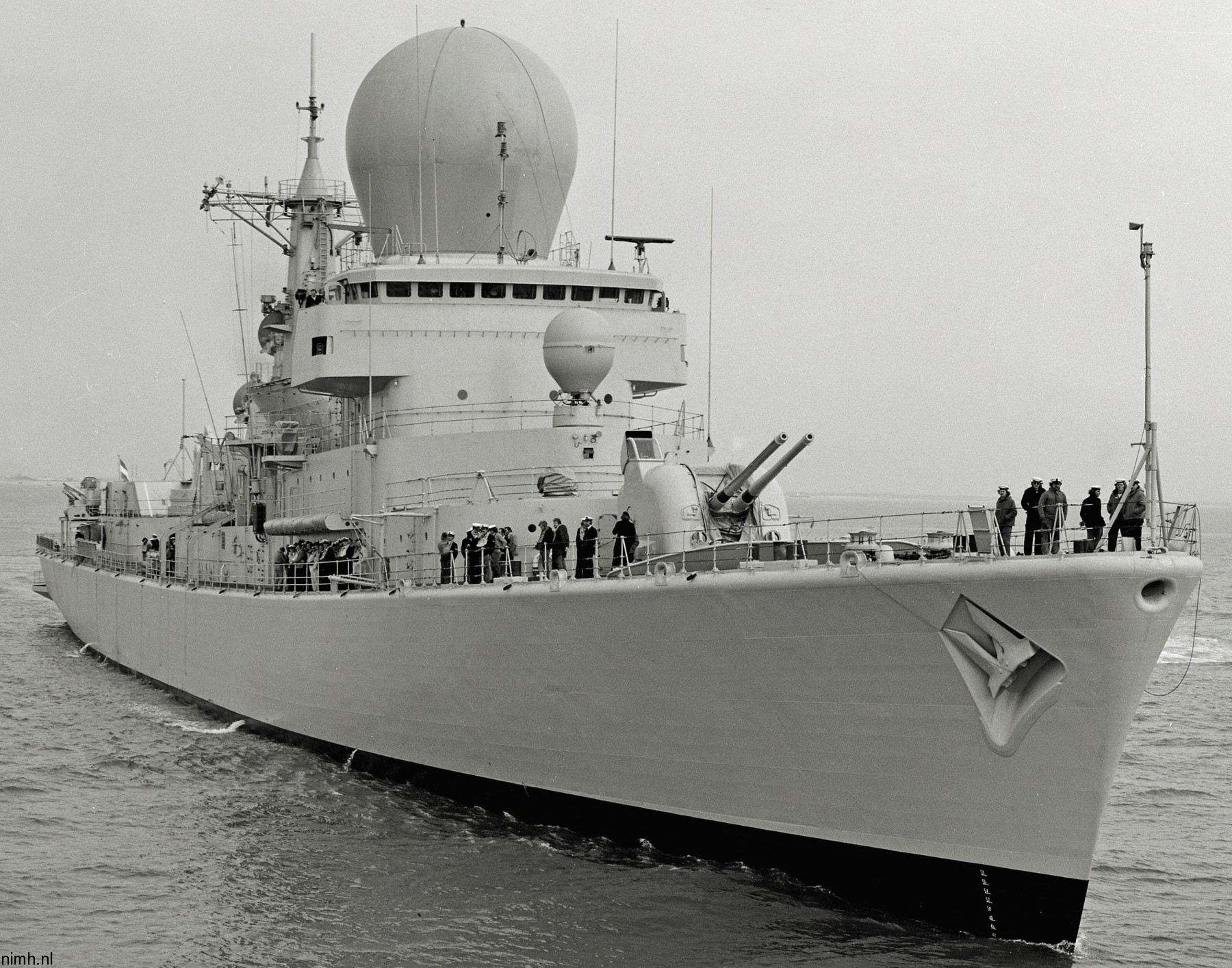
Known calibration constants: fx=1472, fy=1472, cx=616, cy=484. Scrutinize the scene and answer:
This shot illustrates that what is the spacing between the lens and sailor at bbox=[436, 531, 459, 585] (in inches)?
642

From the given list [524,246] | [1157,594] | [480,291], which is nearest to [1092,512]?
[1157,594]

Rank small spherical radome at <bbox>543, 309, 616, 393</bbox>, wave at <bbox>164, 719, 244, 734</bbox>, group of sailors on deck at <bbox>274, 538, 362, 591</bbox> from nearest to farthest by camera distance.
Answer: small spherical radome at <bbox>543, 309, 616, 393</bbox> → group of sailors on deck at <bbox>274, 538, 362, 591</bbox> → wave at <bbox>164, 719, 244, 734</bbox>

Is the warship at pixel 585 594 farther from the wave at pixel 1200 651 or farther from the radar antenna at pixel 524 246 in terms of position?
the wave at pixel 1200 651

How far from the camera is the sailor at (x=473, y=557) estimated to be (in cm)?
1603

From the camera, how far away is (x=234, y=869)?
47.7 feet

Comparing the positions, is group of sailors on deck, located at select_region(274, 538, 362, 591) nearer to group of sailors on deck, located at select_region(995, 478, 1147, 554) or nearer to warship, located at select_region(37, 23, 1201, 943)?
warship, located at select_region(37, 23, 1201, 943)

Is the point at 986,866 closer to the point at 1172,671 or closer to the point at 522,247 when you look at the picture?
the point at 522,247

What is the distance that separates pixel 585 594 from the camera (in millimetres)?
13977

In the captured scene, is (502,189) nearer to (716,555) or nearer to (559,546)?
(559,546)

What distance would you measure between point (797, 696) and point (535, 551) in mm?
4813

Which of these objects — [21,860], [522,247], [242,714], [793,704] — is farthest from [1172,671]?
[21,860]

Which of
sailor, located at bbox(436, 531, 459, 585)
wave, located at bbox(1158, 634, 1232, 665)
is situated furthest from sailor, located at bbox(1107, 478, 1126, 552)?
wave, located at bbox(1158, 634, 1232, 665)

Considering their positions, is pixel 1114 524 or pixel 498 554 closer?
pixel 1114 524

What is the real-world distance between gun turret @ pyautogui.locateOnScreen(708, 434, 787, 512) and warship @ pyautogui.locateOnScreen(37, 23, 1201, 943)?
0.06 metres
